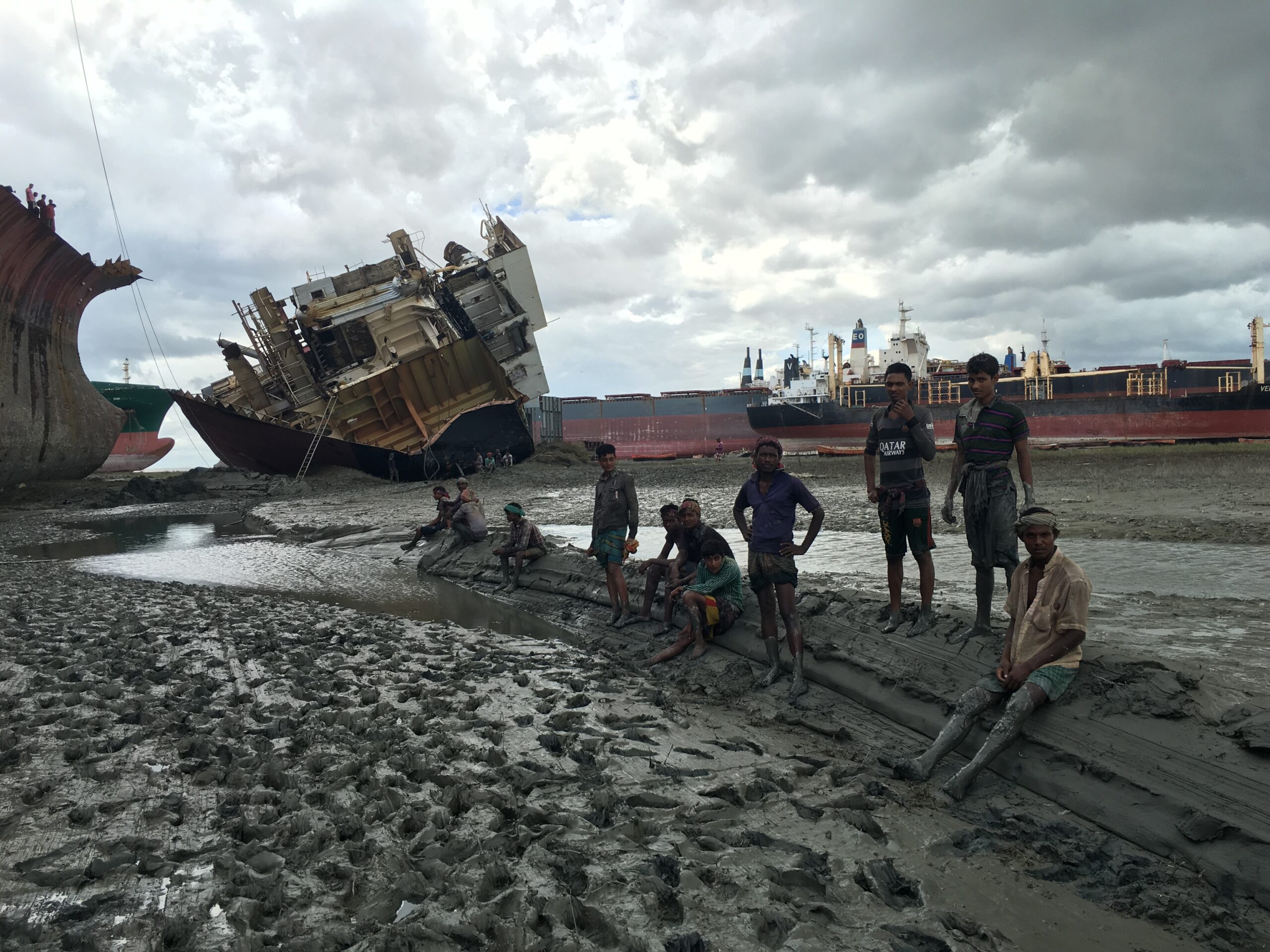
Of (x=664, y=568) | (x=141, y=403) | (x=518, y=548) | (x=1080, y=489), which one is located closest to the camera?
(x=664, y=568)

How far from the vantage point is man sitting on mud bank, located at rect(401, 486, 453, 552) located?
14.3 m

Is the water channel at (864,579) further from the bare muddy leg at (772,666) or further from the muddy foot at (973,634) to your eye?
the bare muddy leg at (772,666)

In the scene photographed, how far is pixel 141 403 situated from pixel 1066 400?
2071 inches

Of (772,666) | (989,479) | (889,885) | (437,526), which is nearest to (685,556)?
(772,666)

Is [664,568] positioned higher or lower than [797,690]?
higher

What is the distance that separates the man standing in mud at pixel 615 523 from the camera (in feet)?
26.2

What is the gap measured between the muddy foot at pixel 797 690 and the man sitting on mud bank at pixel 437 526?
958 centimetres

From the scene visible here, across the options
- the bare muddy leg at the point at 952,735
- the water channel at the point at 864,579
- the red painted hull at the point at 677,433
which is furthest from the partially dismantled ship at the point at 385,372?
the bare muddy leg at the point at 952,735

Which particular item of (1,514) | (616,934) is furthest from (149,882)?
(1,514)

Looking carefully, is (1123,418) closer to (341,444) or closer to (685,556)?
(341,444)

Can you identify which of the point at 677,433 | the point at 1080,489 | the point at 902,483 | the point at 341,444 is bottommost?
the point at 1080,489

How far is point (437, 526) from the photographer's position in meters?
14.5

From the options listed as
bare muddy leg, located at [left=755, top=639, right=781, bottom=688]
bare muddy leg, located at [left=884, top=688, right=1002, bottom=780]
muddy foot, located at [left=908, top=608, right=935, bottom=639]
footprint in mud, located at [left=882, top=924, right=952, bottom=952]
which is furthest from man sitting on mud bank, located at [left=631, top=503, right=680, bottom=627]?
footprint in mud, located at [left=882, top=924, right=952, bottom=952]

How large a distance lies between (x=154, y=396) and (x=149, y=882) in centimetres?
5183
